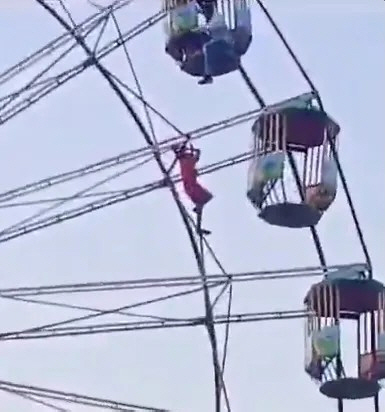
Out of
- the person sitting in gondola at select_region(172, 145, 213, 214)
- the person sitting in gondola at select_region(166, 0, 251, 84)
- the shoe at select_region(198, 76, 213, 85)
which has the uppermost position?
the person sitting in gondola at select_region(166, 0, 251, 84)

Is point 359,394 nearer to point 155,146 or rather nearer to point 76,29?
point 155,146

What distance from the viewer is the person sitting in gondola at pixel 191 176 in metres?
10.5

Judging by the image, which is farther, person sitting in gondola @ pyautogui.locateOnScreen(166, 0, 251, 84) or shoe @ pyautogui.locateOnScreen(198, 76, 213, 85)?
person sitting in gondola @ pyautogui.locateOnScreen(166, 0, 251, 84)

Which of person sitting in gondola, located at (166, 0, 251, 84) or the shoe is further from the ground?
person sitting in gondola, located at (166, 0, 251, 84)

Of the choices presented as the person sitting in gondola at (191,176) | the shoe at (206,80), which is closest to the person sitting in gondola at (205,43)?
the shoe at (206,80)

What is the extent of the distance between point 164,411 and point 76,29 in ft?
8.24

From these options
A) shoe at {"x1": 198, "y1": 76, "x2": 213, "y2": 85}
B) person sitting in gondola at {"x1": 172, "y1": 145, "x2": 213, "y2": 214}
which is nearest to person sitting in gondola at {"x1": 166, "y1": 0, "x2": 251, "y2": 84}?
shoe at {"x1": 198, "y1": 76, "x2": 213, "y2": 85}

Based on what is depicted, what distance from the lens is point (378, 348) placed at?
34.3 ft

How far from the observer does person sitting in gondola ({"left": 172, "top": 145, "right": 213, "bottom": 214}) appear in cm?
1048

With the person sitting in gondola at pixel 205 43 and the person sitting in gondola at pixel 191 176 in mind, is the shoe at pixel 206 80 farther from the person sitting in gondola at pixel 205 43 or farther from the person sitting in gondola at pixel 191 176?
the person sitting in gondola at pixel 191 176

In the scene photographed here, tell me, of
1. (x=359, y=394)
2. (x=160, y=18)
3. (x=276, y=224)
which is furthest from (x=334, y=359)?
(x=160, y=18)

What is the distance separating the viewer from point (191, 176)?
10594mm

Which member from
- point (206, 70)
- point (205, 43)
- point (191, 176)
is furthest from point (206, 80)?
point (191, 176)

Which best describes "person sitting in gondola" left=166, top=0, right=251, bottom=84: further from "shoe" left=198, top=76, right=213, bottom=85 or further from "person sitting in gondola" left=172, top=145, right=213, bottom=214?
"person sitting in gondola" left=172, top=145, right=213, bottom=214
